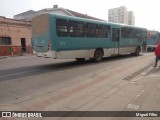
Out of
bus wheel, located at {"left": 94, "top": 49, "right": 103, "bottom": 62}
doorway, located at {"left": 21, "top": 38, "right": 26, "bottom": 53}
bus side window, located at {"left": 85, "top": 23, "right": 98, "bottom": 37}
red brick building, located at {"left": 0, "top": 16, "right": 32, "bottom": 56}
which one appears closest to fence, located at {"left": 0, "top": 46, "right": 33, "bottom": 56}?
red brick building, located at {"left": 0, "top": 16, "right": 32, "bottom": 56}

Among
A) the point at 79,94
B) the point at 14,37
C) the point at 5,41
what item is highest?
the point at 14,37

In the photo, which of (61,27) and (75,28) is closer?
(61,27)

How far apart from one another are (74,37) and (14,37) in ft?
58.0

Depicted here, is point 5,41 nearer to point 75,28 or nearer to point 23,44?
point 23,44

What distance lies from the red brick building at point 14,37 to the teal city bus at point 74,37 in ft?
49.0

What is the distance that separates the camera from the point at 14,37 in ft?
89.2

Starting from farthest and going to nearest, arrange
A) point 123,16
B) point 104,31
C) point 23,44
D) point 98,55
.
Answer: point 123,16 → point 23,44 → point 104,31 → point 98,55

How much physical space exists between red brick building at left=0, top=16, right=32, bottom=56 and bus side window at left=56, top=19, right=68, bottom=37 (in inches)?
650

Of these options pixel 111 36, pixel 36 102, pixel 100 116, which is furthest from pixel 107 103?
pixel 111 36

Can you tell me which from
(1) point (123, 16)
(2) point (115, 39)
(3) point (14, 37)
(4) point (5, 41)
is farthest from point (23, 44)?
(1) point (123, 16)

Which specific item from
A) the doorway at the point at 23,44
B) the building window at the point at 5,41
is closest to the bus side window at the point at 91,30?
the building window at the point at 5,41

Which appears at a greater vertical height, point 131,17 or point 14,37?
point 131,17

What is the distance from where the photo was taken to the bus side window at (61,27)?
11.1m

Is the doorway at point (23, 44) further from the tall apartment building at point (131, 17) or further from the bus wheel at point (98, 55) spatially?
the tall apartment building at point (131, 17)
